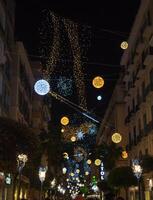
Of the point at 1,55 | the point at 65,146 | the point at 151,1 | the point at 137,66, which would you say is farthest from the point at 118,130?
the point at 1,55

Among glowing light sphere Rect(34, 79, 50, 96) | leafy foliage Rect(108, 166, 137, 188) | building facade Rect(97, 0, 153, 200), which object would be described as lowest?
leafy foliage Rect(108, 166, 137, 188)

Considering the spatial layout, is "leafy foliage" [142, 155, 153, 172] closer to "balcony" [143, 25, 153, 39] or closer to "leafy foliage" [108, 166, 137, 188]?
"leafy foliage" [108, 166, 137, 188]

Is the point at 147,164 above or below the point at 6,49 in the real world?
below

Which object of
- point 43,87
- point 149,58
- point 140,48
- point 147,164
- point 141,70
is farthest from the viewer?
point 140,48

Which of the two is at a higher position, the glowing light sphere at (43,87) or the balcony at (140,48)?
the balcony at (140,48)

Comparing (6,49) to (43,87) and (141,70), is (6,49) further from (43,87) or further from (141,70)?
(43,87)

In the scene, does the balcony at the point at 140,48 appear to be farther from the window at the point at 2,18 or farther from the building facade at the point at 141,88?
the window at the point at 2,18

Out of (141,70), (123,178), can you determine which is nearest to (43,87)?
(123,178)

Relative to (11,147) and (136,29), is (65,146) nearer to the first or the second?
(136,29)

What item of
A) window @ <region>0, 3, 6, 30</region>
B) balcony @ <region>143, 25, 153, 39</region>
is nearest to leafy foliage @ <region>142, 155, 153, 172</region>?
balcony @ <region>143, 25, 153, 39</region>

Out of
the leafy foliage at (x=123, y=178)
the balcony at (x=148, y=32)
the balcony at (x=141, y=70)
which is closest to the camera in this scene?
the leafy foliage at (x=123, y=178)

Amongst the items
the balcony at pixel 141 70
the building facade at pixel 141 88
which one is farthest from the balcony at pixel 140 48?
the balcony at pixel 141 70

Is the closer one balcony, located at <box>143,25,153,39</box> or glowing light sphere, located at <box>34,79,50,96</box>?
glowing light sphere, located at <box>34,79,50,96</box>

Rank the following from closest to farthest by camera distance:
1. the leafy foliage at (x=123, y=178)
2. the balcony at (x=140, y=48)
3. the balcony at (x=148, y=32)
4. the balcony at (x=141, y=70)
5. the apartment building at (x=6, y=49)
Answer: the apartment building at (x=6, y=49)
the leafy foliage at (x=123, y=178)
the balcony at (x=148, y=32)
the balcony at (x=141, y=70)
the balcony at (x=140, y=48)
